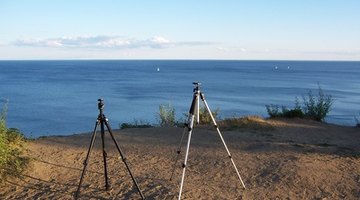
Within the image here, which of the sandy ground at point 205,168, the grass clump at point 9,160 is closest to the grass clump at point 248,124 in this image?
the sandy ground at point 205,168

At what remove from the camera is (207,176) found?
7.81m

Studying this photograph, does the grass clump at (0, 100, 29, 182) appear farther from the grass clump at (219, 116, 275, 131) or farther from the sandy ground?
the grass clump at (219, 116, 275, 131)

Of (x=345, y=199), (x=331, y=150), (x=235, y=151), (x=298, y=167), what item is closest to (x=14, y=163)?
(x=235, y=151)

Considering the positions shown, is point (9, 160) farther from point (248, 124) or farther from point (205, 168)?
point (248, 124)

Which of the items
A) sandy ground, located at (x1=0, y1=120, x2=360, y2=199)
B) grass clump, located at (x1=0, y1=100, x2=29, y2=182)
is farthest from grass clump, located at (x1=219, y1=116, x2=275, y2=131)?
grass clump, located at (x1=0, y1=100, x2=29, y2=182)

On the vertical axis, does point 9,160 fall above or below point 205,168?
above

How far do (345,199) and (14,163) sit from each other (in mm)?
5483

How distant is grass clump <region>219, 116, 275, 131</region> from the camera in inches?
496

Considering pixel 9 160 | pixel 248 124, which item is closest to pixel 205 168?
pixel 9 160

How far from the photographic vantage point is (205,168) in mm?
8305

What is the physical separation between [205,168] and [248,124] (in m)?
4.91

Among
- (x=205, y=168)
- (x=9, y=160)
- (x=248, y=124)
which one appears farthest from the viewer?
(x=248, y=124)

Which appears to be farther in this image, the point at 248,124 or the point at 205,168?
the point at 248,124

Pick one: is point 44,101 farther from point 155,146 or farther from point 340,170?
point 340,170
